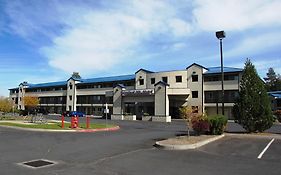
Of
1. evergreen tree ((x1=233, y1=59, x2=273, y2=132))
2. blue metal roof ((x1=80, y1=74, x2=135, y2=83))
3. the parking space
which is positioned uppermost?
blue metal roof ((x1=80, y1=74, x2=135, y2=83))

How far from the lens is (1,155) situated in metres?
12.1

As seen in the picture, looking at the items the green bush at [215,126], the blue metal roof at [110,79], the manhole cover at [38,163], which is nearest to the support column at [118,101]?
the blue metal roof at [110,79]

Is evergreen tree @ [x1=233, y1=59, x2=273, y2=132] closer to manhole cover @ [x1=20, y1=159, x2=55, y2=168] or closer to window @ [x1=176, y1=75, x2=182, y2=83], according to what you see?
manhole cover @ [x1=20, y1=159, x2=55, y2=168]

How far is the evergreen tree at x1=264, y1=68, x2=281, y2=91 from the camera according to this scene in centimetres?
10272

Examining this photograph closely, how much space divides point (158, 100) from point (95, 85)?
86.6 ft

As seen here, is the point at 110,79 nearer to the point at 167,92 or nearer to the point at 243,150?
the point at 167,92

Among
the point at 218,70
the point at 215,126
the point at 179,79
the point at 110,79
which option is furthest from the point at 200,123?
the point at 110,79

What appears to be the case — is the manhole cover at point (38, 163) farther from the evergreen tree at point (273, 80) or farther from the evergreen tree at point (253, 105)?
the evergreen tree at point (273, 80)

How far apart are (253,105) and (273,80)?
Answer: 10130cm

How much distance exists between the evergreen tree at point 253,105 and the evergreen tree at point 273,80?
86.1 m

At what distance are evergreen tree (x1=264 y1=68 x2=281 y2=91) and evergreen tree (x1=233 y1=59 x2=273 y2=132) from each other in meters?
86.1

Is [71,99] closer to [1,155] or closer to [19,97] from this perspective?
[19,97]

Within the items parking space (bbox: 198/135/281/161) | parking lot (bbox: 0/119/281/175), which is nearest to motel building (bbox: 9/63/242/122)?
parking space (bbox: 198/135/281/161)

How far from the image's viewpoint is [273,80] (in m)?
113
